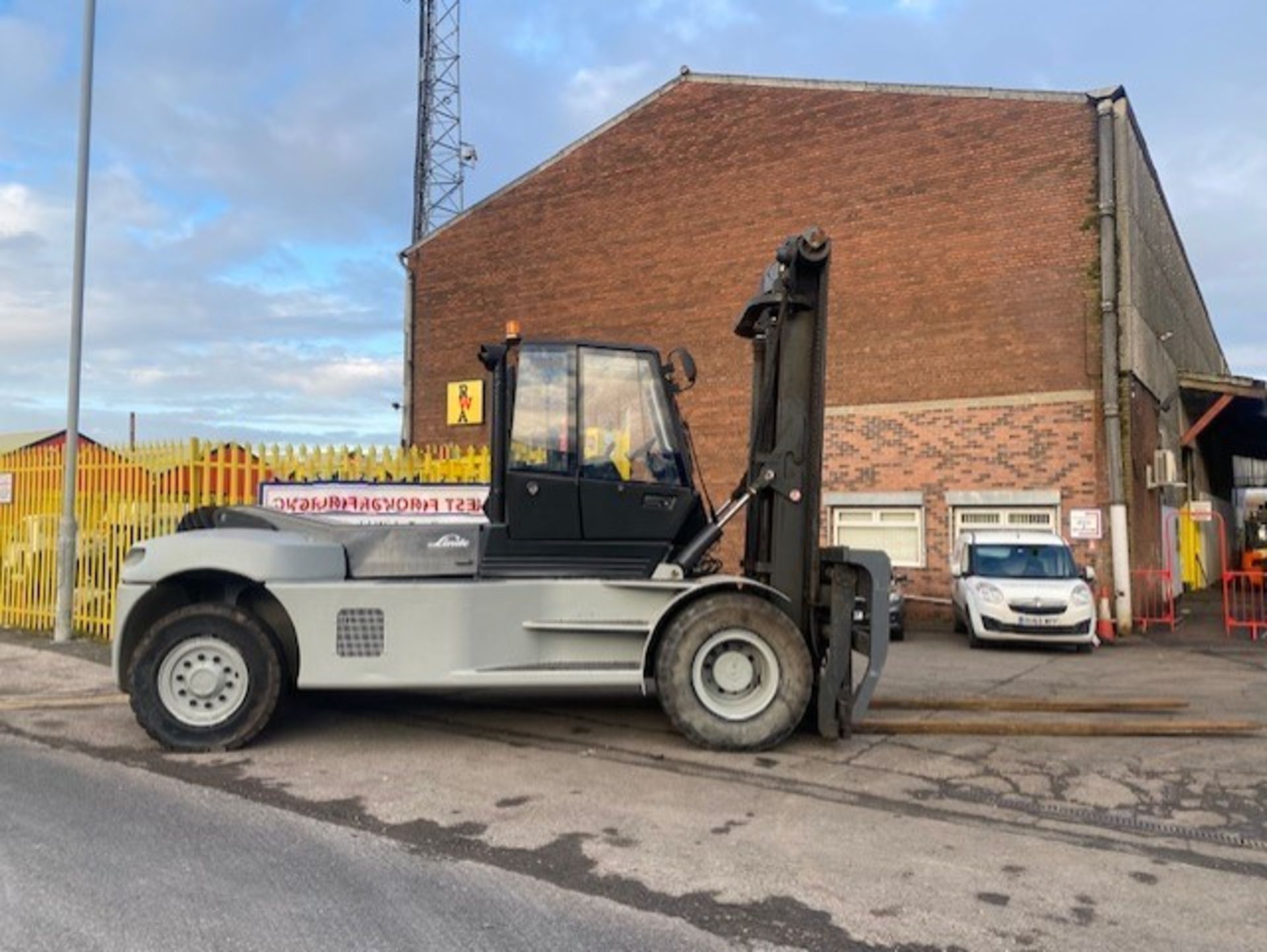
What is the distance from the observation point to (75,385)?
1232 cm

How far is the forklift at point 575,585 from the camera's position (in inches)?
273

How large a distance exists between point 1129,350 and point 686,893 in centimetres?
1512

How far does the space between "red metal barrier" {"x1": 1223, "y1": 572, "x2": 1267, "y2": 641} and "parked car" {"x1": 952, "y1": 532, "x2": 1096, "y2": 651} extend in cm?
340

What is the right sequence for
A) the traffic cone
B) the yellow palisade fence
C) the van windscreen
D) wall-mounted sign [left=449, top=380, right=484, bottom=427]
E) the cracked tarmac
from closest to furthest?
the cracked tarmac → the yellow palisade fence → the van windscreen → the traffic cone → wall-mounted sign [left=449, top=380, right=484, bottom=427]

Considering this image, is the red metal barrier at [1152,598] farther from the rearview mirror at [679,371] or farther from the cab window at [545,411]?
the cab window at [545,411]

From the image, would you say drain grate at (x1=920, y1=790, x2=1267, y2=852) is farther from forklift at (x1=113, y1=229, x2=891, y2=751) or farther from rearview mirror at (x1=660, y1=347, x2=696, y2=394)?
rearview mirror at (x1=660, y1=347, x2=696, y2=394)

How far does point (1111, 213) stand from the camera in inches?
651

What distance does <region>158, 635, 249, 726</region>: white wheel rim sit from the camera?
6961 millimetres

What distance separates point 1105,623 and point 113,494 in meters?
14.7

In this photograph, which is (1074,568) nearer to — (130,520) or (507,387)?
(507,387)

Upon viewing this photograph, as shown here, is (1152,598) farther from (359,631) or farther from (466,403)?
(359,631)

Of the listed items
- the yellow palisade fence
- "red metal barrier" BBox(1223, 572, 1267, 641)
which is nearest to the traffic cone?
"red metal barrier" BBox(1223, 572, 1267, 641)

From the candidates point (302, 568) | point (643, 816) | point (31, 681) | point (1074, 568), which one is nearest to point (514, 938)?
point (643, 816)

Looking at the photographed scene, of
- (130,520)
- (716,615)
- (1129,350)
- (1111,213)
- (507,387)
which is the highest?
(1111,213)
